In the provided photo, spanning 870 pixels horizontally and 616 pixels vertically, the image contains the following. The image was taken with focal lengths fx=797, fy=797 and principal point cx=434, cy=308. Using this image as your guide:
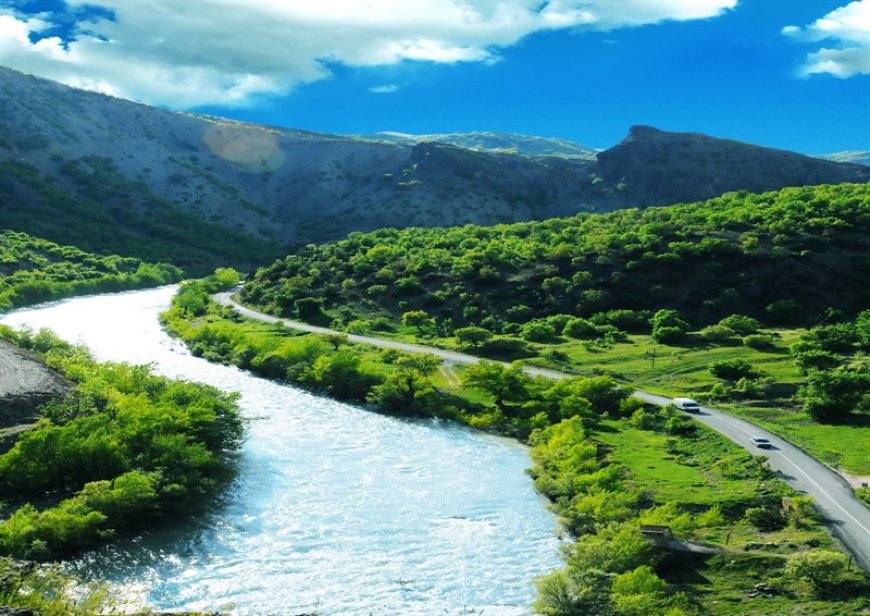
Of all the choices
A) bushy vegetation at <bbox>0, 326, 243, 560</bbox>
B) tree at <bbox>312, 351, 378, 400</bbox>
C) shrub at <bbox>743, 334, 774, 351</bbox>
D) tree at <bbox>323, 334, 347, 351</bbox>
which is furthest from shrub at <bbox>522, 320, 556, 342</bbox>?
bushy vegetation at <bbox>0, 326, 243, 560</bbox>

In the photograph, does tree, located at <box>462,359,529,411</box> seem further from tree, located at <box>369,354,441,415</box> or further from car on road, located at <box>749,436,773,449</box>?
car on road, located at <box>749,436,773,449</box>

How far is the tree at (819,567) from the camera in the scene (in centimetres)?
3941

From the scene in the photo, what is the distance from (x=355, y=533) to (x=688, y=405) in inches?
1519

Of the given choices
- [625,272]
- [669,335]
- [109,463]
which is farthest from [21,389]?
[625,272]

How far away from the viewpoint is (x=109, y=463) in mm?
55812

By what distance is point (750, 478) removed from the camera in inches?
2216

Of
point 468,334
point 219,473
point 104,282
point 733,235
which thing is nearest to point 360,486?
point 219,473

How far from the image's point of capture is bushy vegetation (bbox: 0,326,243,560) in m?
47.8

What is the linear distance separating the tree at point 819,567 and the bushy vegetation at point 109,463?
3858 centimetres

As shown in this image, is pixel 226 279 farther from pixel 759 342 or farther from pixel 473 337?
pixel 759 342

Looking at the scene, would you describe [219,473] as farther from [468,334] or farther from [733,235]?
[733,235]

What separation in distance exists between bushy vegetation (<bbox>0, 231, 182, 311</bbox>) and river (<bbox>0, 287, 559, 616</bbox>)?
320ft

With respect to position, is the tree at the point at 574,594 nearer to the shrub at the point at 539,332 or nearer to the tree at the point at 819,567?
the tree at the point at 819,567

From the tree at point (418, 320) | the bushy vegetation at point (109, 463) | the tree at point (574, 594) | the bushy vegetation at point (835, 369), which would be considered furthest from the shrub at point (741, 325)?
the tree at point (574, 594)
